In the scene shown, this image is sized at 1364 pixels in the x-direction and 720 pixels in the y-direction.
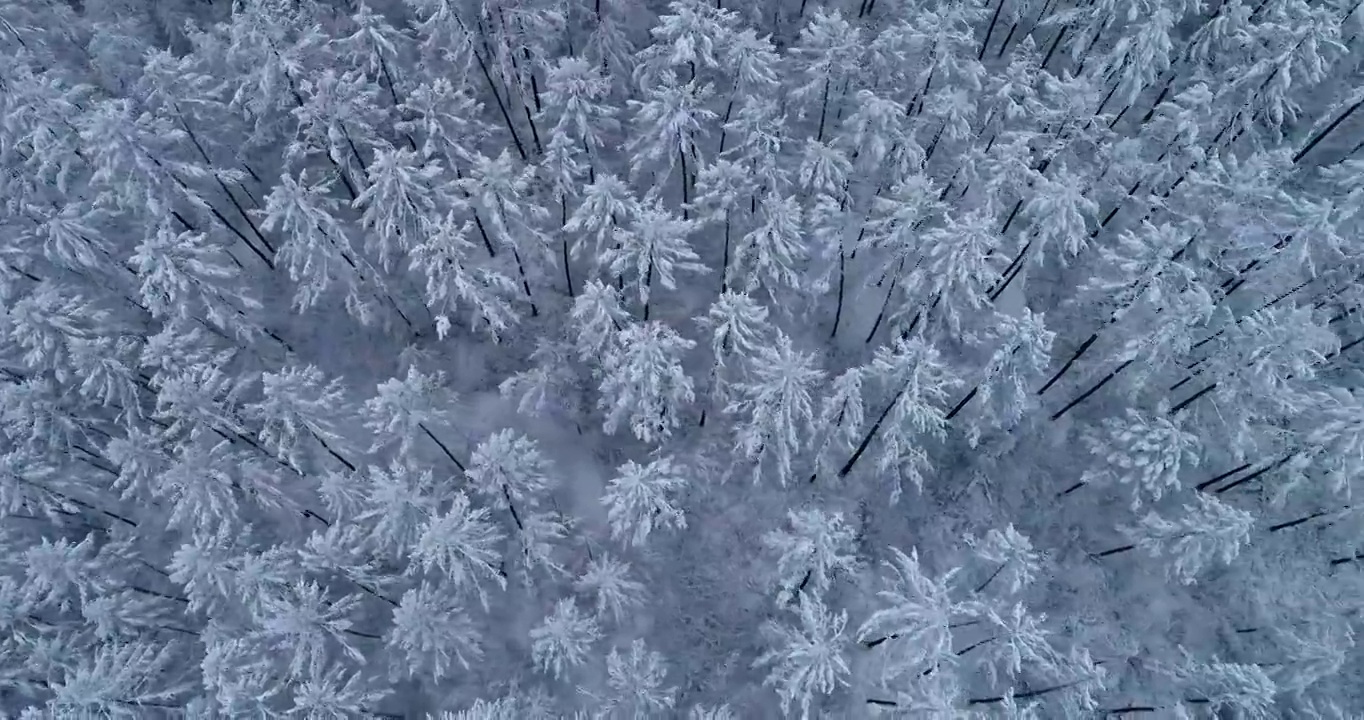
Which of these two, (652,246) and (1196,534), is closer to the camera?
(1196,534)

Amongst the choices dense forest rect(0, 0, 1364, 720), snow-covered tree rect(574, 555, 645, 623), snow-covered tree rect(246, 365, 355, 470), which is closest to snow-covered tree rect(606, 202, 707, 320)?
dense forest rect(0, 0, 1364, 720)

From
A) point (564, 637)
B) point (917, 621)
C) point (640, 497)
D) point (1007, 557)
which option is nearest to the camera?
point (917, 621)

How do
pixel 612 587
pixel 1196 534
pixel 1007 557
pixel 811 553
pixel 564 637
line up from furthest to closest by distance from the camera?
pixel 612 587, pixel 1196 534, pixel 1007 557, pixel 564 637, pixel 811 553

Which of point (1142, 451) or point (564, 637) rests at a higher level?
point (1142, 451)

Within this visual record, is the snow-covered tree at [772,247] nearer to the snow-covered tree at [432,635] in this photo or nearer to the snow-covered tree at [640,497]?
the snow-covered tree at [640,497]

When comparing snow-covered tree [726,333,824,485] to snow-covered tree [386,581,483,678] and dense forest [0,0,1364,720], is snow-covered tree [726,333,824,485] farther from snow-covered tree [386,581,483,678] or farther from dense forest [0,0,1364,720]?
snow-covered tree [386,581,483,678]

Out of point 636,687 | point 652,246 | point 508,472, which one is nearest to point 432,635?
point 508,472

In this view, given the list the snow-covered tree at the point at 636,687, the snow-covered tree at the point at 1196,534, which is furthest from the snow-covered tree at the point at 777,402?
the snow-covered tree at the point at 1196,534

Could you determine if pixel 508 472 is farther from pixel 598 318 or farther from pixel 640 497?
pixel 598 318
